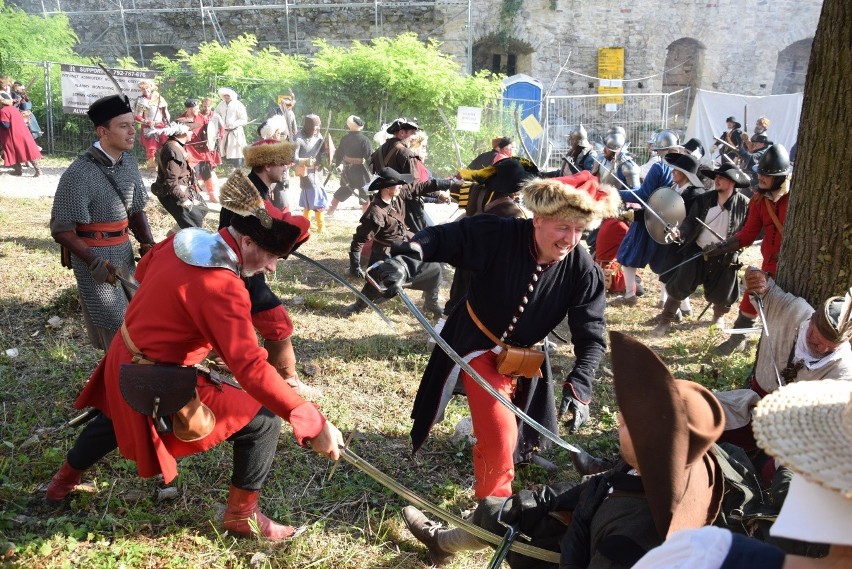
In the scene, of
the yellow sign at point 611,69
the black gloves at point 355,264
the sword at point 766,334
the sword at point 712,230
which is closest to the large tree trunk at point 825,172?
the sword at point 766,334

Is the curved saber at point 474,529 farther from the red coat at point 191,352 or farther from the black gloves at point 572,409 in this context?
the black gloves at point 572,409

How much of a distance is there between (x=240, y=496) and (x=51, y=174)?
44.4 ft

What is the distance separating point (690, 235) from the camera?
681cm

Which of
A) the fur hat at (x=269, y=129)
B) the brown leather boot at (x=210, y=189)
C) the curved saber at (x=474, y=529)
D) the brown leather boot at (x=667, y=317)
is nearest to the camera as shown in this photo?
the curved saber at (x=474, y=529)

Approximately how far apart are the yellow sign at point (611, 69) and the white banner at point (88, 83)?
13.1 meters

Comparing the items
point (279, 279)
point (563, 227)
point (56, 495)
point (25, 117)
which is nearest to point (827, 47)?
point (563, 227)

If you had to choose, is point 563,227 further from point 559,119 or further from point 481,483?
point 559,119

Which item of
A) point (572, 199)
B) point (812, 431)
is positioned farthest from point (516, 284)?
point (812, 431)

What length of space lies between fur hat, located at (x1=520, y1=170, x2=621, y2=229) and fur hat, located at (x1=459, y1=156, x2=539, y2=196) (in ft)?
5.36

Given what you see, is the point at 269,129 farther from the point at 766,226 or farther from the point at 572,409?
the point at 572,409

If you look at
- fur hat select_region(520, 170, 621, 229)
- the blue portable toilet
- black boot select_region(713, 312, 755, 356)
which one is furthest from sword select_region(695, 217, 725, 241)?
the blue portable toilet

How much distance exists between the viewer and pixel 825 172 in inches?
149

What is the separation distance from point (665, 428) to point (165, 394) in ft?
6.63

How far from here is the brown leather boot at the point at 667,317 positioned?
23.1 feet
